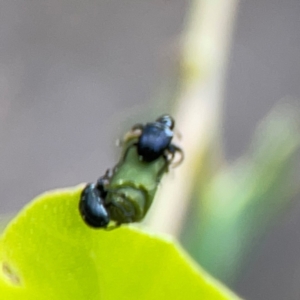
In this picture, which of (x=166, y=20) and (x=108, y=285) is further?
(x=166, y=20)

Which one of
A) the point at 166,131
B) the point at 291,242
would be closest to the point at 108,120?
the point at 291,242

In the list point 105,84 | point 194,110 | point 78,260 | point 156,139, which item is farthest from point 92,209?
point 105,84

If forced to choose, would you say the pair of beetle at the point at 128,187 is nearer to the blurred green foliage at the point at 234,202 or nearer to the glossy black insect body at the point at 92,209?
the glossy black insect body at the point at 92,209

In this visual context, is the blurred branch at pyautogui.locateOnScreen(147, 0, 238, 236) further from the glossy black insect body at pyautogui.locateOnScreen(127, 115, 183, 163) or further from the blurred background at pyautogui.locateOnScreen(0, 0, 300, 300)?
the blurred background at pyautogui.locateOnScreen(0, 0, 300, 300)

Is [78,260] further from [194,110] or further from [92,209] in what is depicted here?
[194,110]

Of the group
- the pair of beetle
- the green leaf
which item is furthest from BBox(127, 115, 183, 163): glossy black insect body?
the green leaf

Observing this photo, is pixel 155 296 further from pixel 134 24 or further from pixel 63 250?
pixel 134 24

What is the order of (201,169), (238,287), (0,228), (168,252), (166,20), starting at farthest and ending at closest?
(166,20) < (238,287) < (201,169) < (0,228) < (168,252)
